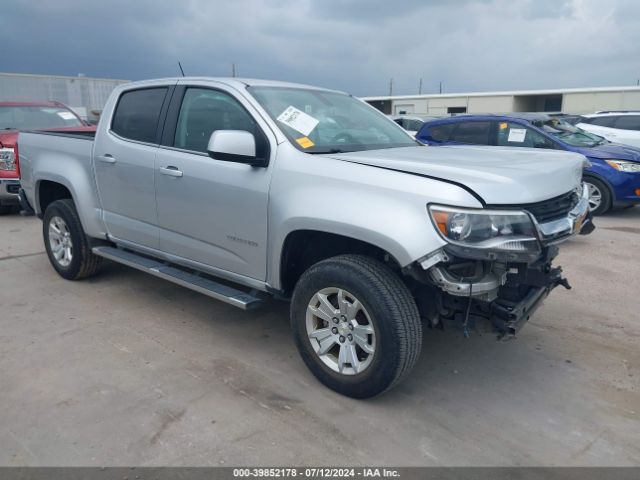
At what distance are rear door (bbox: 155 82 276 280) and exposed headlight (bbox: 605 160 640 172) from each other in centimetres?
685

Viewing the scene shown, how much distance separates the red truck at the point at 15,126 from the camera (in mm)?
7961

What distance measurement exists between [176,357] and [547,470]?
240 centimetres

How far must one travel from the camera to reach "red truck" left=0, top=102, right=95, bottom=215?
7961mm

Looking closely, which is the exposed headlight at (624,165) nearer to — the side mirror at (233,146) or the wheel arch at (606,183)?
the wheel arch at (606,183)

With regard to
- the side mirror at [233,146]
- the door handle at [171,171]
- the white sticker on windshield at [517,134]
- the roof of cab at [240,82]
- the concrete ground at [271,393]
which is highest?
the roof of cab at [240,82]

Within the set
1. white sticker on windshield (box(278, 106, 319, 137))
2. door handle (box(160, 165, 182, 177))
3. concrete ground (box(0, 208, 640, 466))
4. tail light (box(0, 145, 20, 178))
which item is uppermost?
white sticker on windshield (box(278, 106, 319, 137))

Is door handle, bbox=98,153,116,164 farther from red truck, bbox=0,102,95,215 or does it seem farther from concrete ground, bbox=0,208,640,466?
red truck, bbox=0,102,95,215

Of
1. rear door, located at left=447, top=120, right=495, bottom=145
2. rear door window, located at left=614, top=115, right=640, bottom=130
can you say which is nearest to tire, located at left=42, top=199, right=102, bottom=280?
rear door, located at left=447, top=120, right=495, bottom=145

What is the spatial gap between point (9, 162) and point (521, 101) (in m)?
31.7

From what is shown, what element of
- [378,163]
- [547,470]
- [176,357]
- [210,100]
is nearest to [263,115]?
[210,100]

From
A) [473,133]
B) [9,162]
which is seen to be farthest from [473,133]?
[9,162]

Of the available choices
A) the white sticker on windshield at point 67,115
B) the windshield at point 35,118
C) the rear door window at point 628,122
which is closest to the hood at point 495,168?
the windshield at point 35,118

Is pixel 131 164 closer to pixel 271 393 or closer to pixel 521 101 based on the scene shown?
pixel 271 393

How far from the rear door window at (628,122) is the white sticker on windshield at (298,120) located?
1231 centimetres
